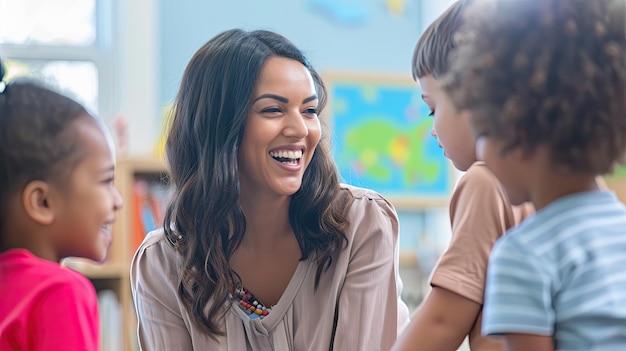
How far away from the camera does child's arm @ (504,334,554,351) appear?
0.88 meters

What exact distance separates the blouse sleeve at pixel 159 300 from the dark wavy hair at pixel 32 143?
0.66m

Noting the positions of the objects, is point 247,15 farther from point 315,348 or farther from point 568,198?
point 568,198

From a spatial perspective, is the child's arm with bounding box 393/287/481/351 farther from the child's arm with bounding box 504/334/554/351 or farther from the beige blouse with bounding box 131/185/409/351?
the beige blouse with bounding box 131/185/409/351

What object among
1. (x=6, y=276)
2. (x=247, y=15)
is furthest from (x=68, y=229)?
(x=247, y=15)

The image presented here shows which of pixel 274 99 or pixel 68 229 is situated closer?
pixel 68 229

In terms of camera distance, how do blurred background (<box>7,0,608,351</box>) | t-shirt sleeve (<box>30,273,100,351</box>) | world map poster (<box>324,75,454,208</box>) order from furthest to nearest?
world map poster (<box>324,75,454,208</box>) → blurred background (<box>7,0,608,351</box>) → t-shirt sleeve (<box>30,273,100,351</box>)

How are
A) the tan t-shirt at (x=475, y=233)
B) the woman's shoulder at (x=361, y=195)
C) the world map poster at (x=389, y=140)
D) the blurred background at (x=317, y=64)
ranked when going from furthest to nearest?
the world map poster at (x=389, y=140)
the blurred background at (x=317, y=64)
the woman's shoulder at (x=361, y=195)
the tan t-shirt at (x=475, y=233)

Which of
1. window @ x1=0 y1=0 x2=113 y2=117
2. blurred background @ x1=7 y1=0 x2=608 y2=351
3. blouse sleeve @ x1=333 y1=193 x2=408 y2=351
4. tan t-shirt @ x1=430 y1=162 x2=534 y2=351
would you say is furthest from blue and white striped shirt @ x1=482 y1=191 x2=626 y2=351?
window @ x1=0 y1=0 x2=113 y2=117

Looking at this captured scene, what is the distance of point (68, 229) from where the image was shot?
108 centimetres

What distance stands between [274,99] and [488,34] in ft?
2.67

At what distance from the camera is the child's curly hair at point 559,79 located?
878 millimetres

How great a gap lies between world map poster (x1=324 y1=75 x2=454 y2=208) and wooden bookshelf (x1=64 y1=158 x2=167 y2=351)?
2.86 feet

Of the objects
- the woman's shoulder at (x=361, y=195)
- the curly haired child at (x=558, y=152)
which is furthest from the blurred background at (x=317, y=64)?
the curly haired child at (x=558, y=152)

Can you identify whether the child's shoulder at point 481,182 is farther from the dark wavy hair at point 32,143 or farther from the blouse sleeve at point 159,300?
the blouse sleeve at point 159,300
